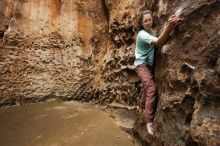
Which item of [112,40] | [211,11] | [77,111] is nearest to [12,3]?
[112,40]

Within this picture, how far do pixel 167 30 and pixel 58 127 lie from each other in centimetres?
253

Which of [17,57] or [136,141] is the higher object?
[17,57]

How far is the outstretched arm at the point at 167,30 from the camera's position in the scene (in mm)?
3371

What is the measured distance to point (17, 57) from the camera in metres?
6.18

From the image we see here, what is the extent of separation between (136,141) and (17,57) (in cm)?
306

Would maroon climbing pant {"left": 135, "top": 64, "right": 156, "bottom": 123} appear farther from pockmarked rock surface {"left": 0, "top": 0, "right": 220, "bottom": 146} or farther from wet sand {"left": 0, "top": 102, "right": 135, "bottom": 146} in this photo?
Result: wet sand {"left": 0, "top": 102, "right": 135, "bottom": 146}

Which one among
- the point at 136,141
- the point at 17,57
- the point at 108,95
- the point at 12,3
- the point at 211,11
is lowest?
the point at 136,141

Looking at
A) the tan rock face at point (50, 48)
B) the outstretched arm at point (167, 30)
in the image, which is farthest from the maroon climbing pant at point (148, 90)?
the tan rock face at point (50, 48)

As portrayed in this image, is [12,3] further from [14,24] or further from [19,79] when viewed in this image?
[19,79]

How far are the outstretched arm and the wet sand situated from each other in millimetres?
1550

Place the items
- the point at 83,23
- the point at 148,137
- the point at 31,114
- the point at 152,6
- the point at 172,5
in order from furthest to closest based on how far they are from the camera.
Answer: the point at 83,23
the point at 31,114
the point at 152,6
the point at 148,137
the point at 172,5

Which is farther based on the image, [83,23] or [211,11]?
[83,23]

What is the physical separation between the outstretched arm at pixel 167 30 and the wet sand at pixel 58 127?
155 centimetres

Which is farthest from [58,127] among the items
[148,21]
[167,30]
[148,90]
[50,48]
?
[167,30]
